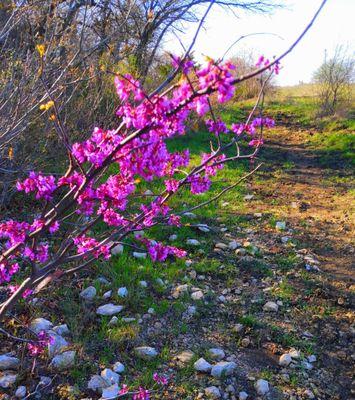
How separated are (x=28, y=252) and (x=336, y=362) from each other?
2.80m

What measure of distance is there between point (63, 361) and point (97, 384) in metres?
0.33

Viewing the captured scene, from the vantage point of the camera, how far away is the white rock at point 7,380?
2936 mm

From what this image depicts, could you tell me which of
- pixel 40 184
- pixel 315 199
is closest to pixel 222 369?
pixel 40 184

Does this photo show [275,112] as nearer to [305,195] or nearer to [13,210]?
[305,195]

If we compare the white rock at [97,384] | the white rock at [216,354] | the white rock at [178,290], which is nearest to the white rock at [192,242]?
the white rock at [178,290]

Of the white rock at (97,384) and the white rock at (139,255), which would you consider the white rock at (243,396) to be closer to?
the white rock at (97,384)

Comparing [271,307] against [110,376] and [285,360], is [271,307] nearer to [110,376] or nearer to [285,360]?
[285,360]

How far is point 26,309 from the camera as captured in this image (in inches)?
149

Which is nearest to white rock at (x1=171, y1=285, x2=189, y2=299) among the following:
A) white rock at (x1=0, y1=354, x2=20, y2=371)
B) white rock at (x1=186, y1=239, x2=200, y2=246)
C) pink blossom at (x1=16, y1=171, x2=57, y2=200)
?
white rock at (x1=186, y1=239, x2=200, y2=246)

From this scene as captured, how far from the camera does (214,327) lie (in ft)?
13.1

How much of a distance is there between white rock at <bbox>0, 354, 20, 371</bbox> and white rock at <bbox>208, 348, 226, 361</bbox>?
59.1 inches

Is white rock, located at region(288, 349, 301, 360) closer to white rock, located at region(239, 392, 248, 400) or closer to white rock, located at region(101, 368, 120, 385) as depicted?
white rock, located at region(239, 392, 248, 400)

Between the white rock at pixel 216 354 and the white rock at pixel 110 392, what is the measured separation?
2.88 ft

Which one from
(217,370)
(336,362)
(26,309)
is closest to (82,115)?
(26,309)
